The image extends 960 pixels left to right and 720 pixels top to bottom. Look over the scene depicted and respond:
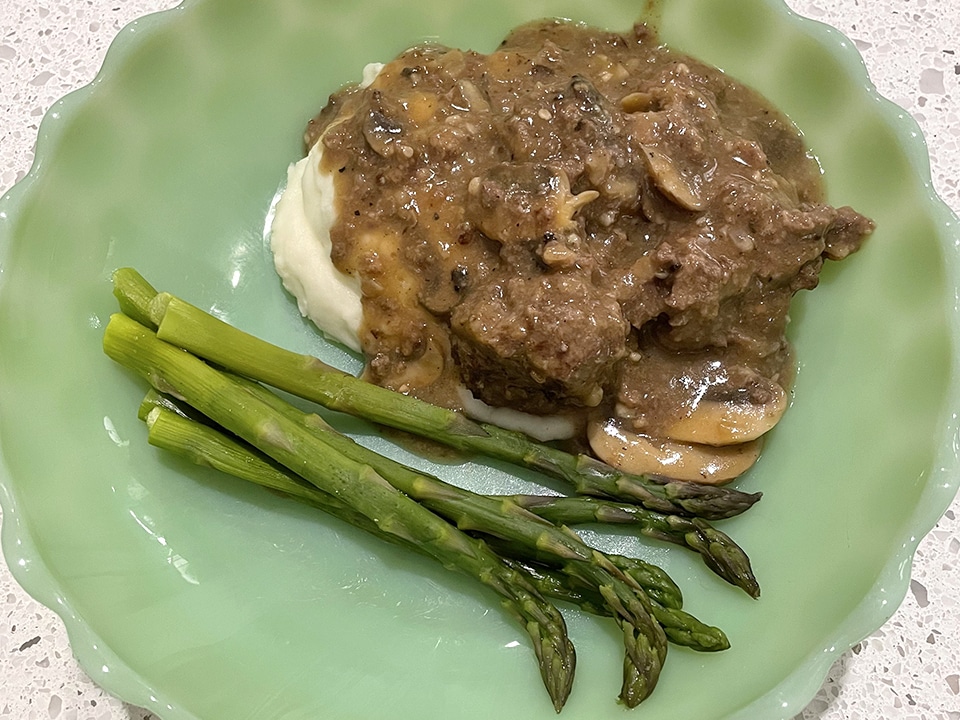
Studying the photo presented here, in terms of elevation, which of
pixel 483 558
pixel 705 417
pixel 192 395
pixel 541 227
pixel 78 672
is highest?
pixel 541 227

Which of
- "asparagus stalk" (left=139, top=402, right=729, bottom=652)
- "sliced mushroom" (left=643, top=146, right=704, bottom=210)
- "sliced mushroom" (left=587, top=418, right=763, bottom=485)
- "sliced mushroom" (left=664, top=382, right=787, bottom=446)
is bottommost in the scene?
"asparagus stalk" (left=139, top=402, right=729, bottom=652)

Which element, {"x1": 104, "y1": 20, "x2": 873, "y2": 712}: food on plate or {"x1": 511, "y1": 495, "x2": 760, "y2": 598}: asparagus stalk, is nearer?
{"x1": 104, "y1": 20, "x2": 873, "y2": 712}: food on plate

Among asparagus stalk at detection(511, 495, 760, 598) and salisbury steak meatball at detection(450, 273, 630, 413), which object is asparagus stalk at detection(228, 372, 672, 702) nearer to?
asparagus stalk at detection(511, 495, 760, 598)

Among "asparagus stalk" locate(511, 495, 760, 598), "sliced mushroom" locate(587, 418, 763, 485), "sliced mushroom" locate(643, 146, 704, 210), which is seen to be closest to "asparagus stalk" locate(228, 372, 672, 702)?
"asparagus stalk" locate(511, 495, 760, 598)

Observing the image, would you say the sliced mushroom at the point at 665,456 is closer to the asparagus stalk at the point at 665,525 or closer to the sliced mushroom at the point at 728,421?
the sliced mushroom at the point at 728,421

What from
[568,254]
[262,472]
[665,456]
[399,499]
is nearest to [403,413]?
[399,499]

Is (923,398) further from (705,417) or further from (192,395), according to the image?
(192,395)

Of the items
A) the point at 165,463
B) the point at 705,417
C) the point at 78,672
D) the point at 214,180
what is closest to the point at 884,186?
the point at 705,417
